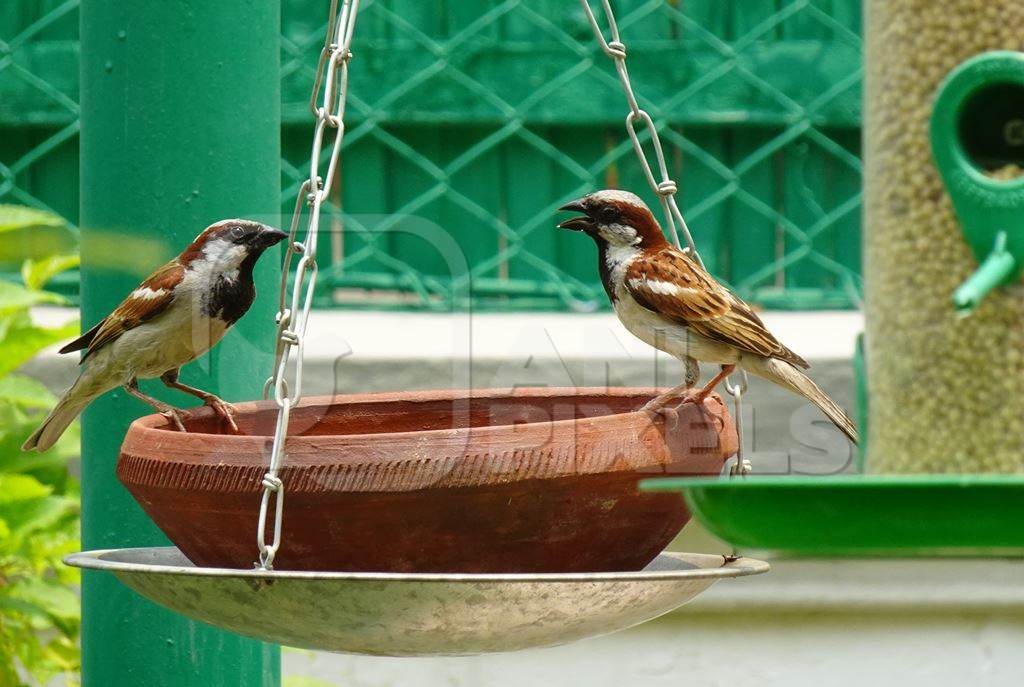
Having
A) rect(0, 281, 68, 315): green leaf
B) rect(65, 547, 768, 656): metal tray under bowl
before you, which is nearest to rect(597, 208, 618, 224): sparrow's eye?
rect(65, 547, 768, 656): metal tray under bowl

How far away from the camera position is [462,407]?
227 cm

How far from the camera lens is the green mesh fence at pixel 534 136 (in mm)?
4098

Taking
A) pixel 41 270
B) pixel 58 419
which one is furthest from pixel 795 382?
pixel 41 270

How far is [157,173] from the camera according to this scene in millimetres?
2281

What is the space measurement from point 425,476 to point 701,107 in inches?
107

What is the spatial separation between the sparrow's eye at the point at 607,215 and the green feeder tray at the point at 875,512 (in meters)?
1.30

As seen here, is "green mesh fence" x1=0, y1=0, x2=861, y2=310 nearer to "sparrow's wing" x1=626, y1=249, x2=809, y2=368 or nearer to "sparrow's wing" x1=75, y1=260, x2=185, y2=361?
"sparrow's wing" x1=75, y1=260, x2=185, y2=361

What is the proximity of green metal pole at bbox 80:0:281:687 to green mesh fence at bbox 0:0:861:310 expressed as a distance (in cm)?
171

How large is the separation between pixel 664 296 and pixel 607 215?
17 centimetres

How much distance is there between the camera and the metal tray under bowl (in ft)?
4.96

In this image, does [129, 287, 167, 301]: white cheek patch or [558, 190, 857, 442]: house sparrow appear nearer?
[558, 190, 857, 442]: house sparrow

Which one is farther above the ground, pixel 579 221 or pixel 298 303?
pixel 579 221

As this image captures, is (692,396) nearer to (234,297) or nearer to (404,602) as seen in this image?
(404,602)

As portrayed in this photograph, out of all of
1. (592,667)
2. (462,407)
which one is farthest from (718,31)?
(462,407)
